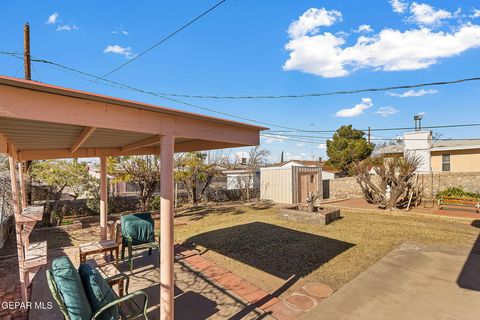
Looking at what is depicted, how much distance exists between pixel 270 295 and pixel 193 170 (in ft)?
32.8

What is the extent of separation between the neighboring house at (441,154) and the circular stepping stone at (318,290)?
15133mm

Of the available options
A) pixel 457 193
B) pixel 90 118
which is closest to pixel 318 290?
pixel 90 118

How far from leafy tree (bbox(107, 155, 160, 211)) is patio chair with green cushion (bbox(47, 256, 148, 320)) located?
315 inches

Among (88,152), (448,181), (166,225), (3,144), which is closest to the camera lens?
(166,225)

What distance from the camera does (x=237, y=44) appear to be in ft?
36.1

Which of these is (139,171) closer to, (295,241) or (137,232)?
(137,232)

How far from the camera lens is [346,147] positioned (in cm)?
2788

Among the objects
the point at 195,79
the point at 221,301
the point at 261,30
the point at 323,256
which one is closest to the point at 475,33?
the point at 261,30

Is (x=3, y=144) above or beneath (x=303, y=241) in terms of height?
above

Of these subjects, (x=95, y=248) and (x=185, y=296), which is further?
(x=95, y=248)

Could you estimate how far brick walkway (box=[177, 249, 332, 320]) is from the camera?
376 centimetres

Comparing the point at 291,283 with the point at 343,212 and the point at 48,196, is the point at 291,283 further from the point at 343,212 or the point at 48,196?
the point at 48,196


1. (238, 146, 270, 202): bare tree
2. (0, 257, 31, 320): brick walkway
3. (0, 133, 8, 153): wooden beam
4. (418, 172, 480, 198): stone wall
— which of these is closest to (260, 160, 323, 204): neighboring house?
(238, 146, 270, 202): bare tree

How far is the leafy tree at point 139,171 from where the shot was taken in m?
10.5
